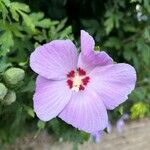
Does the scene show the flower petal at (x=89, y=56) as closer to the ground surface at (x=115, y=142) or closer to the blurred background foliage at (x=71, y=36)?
the blurred background foliage at (x=71, y=36)

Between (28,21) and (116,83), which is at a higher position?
(116,83)

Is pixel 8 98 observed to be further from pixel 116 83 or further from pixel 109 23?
pixel 109 23

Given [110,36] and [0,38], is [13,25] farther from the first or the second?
[110,36]

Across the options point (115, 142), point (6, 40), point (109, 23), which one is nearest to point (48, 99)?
point (6, 40)

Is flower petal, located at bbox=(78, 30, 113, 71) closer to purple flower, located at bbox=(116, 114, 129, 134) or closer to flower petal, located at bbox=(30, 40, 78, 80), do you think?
flower petal, located at bbox=(30, 40, 78, 80)

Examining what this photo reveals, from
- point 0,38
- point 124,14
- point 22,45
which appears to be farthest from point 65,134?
point 124,14

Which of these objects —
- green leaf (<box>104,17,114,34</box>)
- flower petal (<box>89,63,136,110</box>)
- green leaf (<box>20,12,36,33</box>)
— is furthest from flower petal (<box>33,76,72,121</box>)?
green leaf (<box>104,17,114,34</box>)

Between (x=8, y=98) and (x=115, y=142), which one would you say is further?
(x=115, y=142)
